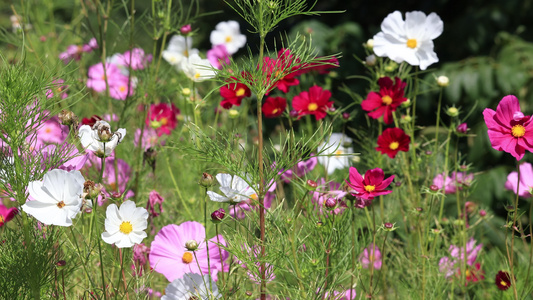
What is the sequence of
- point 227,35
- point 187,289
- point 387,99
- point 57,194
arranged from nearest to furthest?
point 57,194 < point 187,289 < point 387,99 < point 227,35

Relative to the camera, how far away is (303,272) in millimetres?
768

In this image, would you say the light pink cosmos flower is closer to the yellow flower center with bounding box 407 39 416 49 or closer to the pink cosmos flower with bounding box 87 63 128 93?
the yellow flower center with bounding box 407 39 416 49

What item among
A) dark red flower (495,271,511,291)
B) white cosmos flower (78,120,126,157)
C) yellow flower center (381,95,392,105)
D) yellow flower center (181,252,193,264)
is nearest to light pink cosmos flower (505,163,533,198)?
dark red flower (495,271,511,291)

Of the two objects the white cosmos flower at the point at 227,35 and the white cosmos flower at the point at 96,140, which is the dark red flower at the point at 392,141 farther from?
the white cosmos flower at the point at 227,35

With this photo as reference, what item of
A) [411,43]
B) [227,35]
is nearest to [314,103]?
[411,43]

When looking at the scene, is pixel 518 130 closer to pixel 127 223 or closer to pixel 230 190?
pixel 230 190

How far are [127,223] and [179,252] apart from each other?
167 millimetres

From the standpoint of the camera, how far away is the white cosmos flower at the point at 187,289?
30.1 inches

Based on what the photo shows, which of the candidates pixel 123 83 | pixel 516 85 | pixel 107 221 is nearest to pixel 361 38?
pixel 516 85

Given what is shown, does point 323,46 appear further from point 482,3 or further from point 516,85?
point 482,3

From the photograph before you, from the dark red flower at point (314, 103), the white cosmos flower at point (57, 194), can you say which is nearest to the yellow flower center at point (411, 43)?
the dark red flower at point (314, 103)

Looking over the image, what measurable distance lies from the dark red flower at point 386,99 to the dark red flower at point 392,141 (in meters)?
0.03

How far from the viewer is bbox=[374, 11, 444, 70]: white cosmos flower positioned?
2.98 ft

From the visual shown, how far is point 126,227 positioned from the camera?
2.34 ft
